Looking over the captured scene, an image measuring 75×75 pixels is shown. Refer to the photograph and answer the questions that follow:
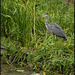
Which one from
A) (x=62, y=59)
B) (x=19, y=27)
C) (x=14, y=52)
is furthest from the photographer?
(x=19, y=27)

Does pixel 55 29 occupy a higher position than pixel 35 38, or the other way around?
pixel 55 29

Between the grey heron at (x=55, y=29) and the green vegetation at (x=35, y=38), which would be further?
the grey heron at (x=55, y=29)

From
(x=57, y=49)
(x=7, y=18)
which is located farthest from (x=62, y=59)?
(x=7, y=18)

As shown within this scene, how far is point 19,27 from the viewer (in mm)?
4652

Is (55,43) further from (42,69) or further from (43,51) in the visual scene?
(42,69)

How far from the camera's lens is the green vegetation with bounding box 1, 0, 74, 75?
→ 4098 mm

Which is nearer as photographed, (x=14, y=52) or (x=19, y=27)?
(x=14, y=52)

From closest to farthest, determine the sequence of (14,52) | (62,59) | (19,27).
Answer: (62,59)
(14,52)
(19,27)

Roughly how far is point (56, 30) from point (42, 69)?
101cm

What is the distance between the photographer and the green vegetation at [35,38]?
4.10 metres

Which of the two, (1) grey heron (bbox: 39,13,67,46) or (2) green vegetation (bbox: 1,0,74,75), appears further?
(1) grey heron (bbox: 39,13,67,46)

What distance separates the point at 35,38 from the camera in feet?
14.6

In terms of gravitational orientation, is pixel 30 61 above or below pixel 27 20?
below

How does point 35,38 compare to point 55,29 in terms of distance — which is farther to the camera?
point 55,29
